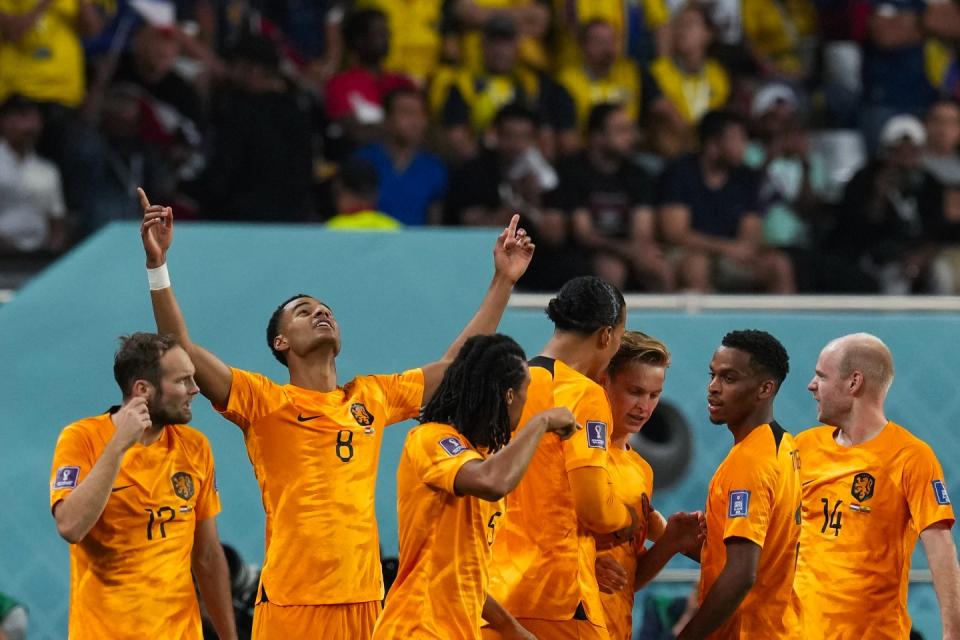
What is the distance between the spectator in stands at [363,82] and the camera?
11000 millimetres

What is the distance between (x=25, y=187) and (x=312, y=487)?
14.8 feet

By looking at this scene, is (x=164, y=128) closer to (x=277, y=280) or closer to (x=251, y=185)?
(x=251, y=185)

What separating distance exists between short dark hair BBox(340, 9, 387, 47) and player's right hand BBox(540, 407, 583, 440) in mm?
6234

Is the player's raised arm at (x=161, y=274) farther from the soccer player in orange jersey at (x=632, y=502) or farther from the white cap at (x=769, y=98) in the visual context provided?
the white cap at (x=769, y=98)

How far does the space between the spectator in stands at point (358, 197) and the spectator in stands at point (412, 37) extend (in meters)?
2.38

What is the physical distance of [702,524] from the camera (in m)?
6.41

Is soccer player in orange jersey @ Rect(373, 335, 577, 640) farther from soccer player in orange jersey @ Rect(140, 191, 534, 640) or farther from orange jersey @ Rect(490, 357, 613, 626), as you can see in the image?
soccer player in orange jersey @ Rect(140, 191, 534, 640)

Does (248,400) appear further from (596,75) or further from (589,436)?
(596,75)

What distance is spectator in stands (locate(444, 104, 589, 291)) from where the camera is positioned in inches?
402

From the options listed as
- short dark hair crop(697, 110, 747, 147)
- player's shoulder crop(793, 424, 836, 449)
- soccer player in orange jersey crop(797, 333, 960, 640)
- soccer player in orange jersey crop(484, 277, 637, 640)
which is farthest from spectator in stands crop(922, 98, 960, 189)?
soccer player in orange jersey crop(484, 277, 637, 640)

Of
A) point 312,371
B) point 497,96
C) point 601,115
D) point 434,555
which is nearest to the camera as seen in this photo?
point 434,555

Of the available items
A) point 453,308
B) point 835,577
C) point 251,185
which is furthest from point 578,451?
point 251,185

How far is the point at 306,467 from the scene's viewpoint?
6.41 m

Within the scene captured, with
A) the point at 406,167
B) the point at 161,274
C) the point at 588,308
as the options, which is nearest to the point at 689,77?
the point at 406,167
